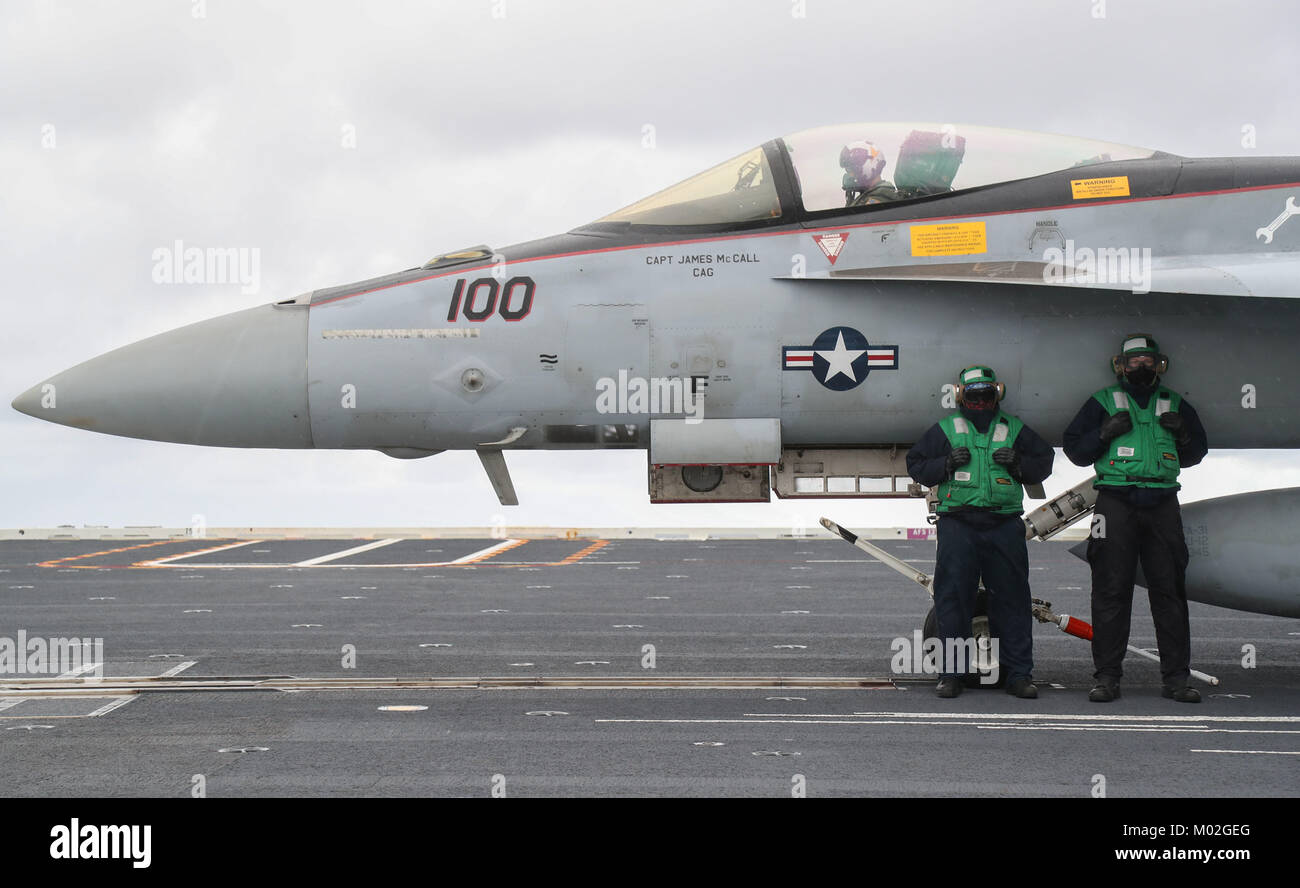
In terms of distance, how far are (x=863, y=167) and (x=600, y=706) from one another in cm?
439

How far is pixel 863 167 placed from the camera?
9.20m

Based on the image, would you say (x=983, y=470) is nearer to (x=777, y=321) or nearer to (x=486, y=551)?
(x=777, y=321)

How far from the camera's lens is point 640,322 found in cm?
918

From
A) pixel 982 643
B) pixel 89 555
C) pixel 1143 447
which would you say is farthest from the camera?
pixel 89 555

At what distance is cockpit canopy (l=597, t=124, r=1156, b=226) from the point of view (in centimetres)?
920

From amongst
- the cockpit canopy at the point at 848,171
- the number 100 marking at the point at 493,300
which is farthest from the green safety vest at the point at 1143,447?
the number 100 marking at the point at 493,300

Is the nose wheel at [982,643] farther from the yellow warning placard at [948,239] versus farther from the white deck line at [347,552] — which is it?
the white deck line at [347,552]

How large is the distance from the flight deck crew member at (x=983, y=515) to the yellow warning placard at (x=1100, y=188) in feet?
4.87

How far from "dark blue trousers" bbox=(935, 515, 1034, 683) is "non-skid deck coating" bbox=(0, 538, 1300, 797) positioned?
1.46 feet

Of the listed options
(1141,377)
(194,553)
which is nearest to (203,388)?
(1141,377)

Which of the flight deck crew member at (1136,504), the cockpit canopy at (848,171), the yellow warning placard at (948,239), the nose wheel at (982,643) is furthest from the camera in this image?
the nose wheel at (982,643)

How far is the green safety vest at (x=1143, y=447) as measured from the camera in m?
9.38
